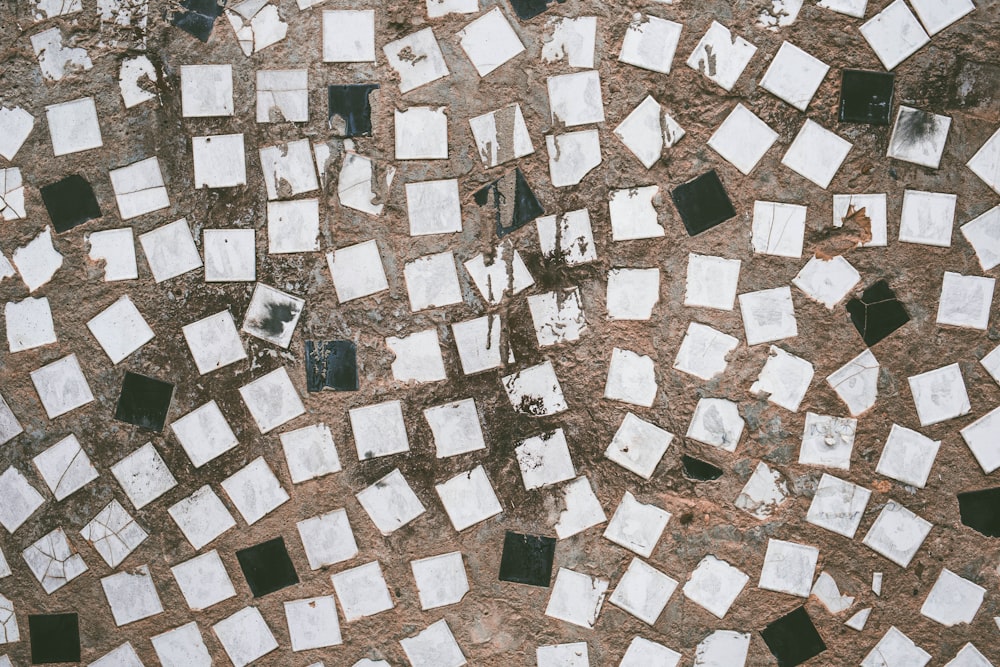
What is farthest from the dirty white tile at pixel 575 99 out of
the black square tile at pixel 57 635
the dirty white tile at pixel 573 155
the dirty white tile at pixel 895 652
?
the black square tile at pixel 57 635

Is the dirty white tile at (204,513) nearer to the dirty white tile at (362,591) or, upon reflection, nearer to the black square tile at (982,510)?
the dirty white tile at (362,591)

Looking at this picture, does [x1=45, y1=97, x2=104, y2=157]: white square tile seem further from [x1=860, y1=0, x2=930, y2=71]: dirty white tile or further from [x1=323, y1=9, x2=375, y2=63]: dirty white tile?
[x1=860, y1=0, x2=930, y2=71]: dirty white tile

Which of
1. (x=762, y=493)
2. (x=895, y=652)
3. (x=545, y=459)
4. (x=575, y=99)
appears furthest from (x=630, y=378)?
(x=895, y=652)

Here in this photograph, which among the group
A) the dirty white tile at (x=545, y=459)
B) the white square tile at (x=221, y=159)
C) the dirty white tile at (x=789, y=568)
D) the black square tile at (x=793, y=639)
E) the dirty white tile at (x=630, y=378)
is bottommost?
the black square tile at (x=793, y=639)

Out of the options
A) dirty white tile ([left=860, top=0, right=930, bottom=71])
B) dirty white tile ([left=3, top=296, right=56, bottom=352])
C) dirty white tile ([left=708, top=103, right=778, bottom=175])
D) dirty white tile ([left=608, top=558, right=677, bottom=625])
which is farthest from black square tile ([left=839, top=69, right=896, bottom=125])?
dirty white tile ([left=3, top=296, right=56, bottom=352])

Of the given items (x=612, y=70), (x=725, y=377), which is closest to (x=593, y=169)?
(x=612, y=70)
